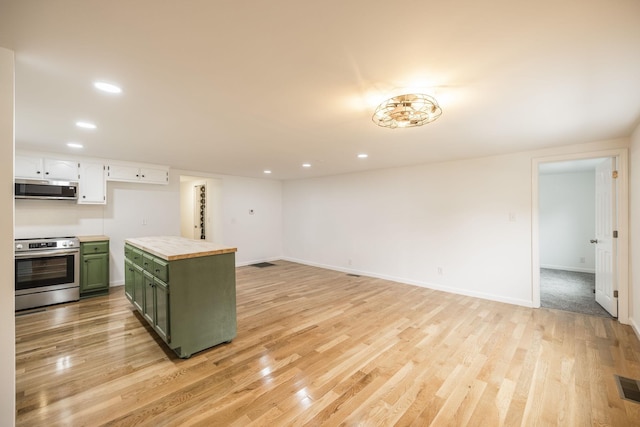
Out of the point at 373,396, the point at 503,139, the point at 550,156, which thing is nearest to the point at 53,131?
the point at 373,396

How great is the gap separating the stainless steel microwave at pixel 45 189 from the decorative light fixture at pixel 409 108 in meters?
4.94

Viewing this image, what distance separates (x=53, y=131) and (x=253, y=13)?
10.8 feet

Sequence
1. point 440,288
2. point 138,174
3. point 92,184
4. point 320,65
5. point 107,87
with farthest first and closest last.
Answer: point 138,174 < point 440,288 < point 92,184 < point 107,87 < point 320,65

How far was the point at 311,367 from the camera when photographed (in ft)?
7.71

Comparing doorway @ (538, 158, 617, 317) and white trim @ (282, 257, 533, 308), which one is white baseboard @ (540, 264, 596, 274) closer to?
doorway @ (538, 158, 617, 317)

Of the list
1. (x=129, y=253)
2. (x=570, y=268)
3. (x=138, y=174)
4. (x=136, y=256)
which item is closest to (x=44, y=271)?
(x=129, y=253)

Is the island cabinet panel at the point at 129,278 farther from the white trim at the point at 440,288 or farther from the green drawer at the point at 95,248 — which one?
the white trim at the point at 440,288

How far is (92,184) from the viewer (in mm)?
4477

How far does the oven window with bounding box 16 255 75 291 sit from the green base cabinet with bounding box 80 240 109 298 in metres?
0.16

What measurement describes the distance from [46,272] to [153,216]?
1820 millimetres

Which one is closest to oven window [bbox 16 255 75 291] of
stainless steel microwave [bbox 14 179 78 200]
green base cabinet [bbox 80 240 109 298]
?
green base cabinet [bbox 80 240 109 298]

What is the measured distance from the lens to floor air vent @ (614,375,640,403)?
1.99 meters

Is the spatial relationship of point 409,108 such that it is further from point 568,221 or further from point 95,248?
point 568,221

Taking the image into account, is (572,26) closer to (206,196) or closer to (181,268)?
(181,268)
